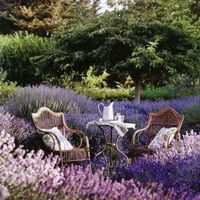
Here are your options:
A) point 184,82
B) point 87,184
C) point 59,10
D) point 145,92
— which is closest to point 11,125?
point 87,184

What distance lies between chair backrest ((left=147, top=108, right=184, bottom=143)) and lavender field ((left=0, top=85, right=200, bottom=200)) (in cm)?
82

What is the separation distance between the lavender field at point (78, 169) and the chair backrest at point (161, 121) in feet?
2.69

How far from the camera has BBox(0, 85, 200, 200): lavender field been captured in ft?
12.5

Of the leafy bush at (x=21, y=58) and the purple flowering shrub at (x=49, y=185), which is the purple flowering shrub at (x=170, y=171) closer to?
the purple flowering shrub at (x=49, y=185)

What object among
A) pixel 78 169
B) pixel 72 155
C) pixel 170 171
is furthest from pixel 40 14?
pixel 78 169

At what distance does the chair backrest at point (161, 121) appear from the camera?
27.5 feet

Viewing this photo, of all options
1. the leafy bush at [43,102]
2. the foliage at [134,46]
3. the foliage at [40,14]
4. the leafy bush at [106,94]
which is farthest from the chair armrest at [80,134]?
the foliage at [40,14]

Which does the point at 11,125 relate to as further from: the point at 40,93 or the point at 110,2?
the point at 110,2

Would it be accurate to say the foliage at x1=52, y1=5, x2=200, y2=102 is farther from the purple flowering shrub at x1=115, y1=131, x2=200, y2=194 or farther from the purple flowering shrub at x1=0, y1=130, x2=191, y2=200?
the purple flowering shrub at x1=0, y1=130, x2=191, y2=200

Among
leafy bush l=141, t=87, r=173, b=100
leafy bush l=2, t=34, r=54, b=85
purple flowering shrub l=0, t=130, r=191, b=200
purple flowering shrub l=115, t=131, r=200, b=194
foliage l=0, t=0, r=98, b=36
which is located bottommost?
leafy bush l=141, t=87, r=173, b=100

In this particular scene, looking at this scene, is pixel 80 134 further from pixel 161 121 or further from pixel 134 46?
pixel 134 46

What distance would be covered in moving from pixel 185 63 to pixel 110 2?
3549 mm

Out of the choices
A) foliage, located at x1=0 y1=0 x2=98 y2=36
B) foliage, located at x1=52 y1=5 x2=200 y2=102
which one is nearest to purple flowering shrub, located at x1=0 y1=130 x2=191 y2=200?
foliage, located at x1=52 y1=5 x2=200 y2=102

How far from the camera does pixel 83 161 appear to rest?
7.79 metres
